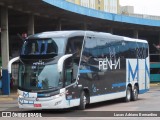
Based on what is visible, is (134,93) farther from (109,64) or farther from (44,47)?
(44,47)

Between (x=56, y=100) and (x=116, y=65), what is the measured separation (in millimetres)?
6620

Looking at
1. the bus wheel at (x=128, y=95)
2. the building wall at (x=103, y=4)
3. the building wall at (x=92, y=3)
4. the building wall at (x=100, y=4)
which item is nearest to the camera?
the bus wheel at (x=128, y=95)

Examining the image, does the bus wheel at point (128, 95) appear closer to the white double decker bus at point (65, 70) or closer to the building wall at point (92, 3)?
the white double decker bus at point (65, 70)

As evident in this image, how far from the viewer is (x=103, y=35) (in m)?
22.8

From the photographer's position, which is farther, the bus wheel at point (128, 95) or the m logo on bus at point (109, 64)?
the bus wheel at point (128, 95)

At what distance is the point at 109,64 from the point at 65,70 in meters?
4.90

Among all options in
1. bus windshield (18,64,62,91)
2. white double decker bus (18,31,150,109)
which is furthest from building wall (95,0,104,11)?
bus windshield (18,64,62,91)

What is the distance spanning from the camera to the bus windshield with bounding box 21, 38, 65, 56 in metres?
18.9

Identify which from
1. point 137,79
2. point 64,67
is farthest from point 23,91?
point 137,79

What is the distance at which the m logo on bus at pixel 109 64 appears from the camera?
2228 centimetres

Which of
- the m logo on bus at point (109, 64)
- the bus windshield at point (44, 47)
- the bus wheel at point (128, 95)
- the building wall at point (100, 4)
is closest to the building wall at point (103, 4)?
Result: the building wall at point (100, 4)

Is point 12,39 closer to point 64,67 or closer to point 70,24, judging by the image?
point 70,24

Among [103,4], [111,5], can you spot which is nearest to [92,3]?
[103,4]

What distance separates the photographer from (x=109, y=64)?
23.2 m
